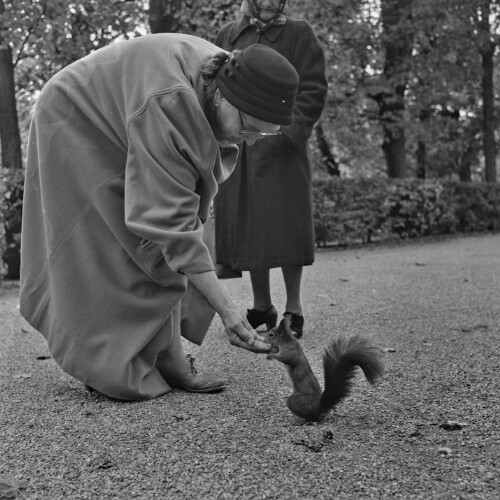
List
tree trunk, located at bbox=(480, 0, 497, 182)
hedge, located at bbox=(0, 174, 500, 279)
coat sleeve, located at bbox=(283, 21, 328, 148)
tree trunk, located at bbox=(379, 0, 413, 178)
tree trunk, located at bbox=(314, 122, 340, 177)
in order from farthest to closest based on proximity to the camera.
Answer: tree trunk, located at bbox=(314, 122, 340, 177), tree trunk, located at bbox=(480, 0, 497, 182), tree trunk, located at bbox=(379, 0, 413, 178), hedge, located at bbox=(0, 174, 500, 279), coat sleeve, located at bbox=(283, 21, 328, 148)

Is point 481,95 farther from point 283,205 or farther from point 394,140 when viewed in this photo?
point 283,205

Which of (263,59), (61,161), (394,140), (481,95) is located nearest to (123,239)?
(61,161)

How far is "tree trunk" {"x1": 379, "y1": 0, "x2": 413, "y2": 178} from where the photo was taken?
1798cm

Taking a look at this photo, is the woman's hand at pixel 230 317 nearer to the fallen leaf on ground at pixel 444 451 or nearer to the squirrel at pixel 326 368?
the squirrel at pixel 326 368

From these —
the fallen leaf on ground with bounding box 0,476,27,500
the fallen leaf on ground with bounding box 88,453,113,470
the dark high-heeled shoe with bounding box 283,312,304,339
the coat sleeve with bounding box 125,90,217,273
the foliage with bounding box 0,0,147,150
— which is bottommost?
the dark high-heeled shoe with bounding box 283,312,304,339

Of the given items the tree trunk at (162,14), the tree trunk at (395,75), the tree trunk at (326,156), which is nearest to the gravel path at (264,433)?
the tree trunk at (162,14)

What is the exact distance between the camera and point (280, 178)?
17.3ft

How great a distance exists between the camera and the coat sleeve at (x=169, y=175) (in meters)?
3.09

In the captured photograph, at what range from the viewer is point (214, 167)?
137 inches

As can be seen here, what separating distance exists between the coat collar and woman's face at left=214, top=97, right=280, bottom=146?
2.23 metres

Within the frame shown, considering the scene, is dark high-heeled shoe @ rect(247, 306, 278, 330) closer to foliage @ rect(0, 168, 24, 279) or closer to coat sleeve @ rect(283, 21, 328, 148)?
coat sleeve @ rect(283, 21, 328, 148)

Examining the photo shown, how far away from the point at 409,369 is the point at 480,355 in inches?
22.9

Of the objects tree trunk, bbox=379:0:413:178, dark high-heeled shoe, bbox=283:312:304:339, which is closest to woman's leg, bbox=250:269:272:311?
dark high-heeled shoe, bbox=283:312:304:339

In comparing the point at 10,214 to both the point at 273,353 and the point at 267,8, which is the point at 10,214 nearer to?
the point at 267,8
